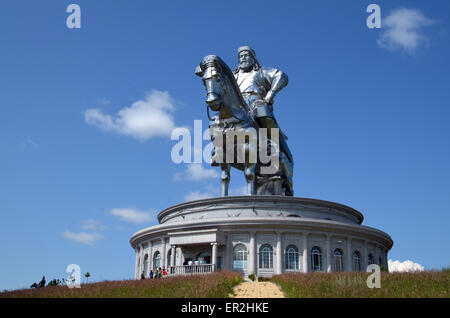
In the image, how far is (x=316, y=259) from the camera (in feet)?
95.7

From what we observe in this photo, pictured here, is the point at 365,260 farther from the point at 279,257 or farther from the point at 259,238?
the point at 259,238

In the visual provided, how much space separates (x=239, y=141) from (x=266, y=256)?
7.89m

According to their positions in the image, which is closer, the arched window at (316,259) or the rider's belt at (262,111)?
the arched window at (316,259)

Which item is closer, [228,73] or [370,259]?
[228,73]

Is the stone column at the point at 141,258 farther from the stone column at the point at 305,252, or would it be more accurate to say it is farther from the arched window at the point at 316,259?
the arched window at the point at 316,259

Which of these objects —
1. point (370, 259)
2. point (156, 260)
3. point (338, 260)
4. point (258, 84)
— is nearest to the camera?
point (338, 260)

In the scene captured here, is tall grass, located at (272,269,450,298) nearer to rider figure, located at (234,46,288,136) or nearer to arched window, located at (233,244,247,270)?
arched window, located at (233,244,247,270)

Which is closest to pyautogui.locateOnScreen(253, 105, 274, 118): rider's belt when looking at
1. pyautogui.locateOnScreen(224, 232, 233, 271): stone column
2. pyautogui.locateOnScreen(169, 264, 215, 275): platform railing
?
pyautogui.locateOnScreen(224, 232, 233, 271): stone column

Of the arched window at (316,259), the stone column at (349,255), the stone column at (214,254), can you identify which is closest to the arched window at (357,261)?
the stone column at (349,255)

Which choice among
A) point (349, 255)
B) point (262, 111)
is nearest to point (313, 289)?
point (349, 255)

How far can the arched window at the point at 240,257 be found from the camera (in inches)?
1104

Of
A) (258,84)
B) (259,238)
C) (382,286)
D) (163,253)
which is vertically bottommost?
(382,286)

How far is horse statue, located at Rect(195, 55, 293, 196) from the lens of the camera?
29078 millimetres

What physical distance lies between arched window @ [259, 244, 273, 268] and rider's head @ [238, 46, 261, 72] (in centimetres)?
1438
